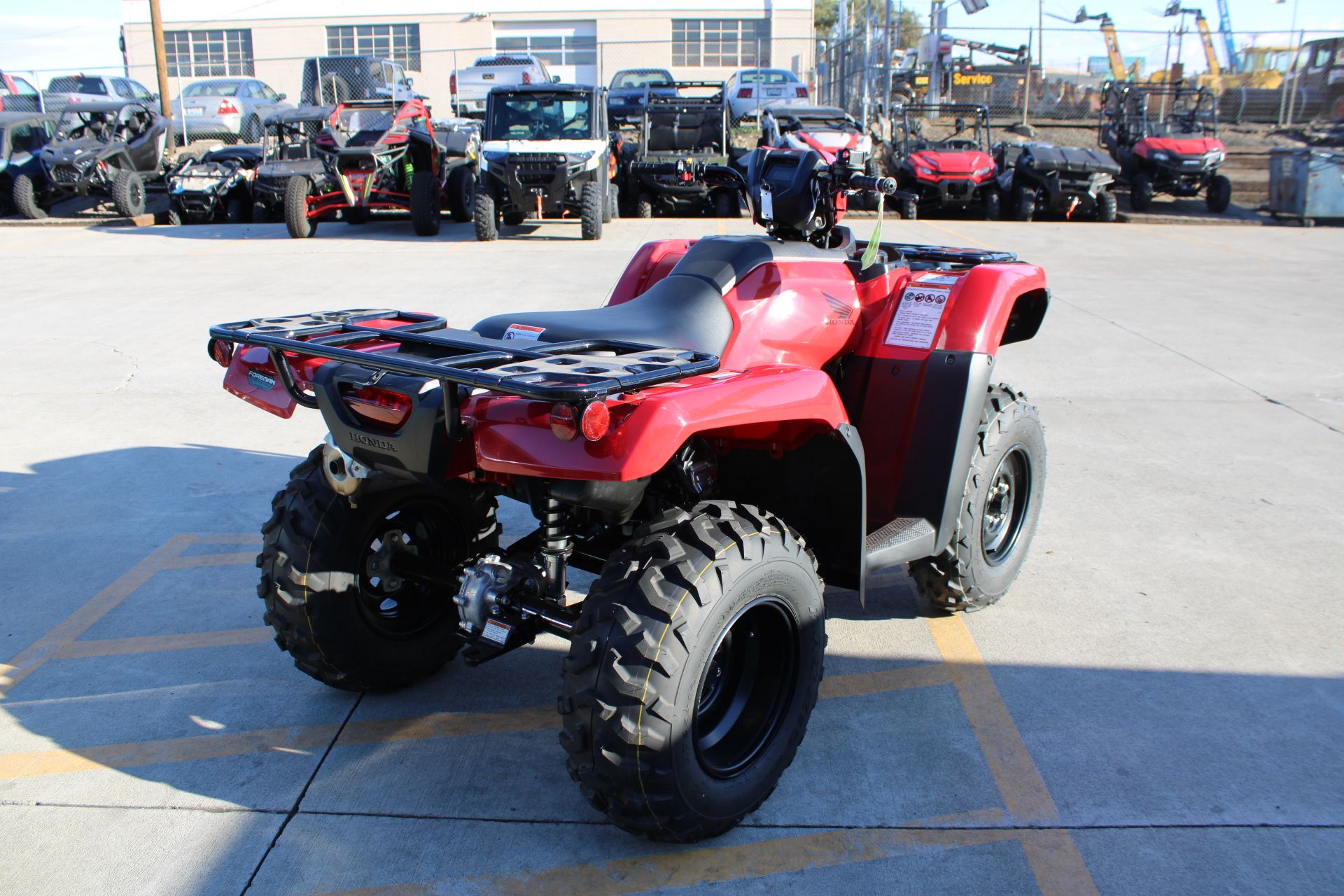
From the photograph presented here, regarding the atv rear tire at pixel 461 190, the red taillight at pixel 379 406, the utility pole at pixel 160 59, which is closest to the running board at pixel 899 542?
the red taillight at pixel 379 406

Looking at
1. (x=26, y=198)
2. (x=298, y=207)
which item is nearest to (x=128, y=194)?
(x=26, y=198)

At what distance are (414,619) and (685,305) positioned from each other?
138 cm

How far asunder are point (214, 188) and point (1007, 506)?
1637cm

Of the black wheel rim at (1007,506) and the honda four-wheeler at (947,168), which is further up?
the honda four-wheeler at (947,168)

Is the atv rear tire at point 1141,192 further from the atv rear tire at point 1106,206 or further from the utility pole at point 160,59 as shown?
the utility pole at point 160,59

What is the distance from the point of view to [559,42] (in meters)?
37.2

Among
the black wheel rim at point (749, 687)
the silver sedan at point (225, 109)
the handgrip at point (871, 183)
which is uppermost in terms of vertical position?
the silver sedan at point (225, 109)

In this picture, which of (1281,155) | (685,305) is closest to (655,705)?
(685,305)

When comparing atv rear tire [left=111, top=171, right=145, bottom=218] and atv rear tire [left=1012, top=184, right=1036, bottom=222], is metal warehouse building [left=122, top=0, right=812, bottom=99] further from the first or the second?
atv rear tire [left=111, top=171, right=145, bottom=218]

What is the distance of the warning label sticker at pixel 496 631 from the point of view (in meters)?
2.88

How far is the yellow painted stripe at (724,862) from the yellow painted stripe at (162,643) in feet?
5.19

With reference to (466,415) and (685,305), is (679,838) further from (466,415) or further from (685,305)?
(685,305)

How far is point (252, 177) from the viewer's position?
58.1 ft

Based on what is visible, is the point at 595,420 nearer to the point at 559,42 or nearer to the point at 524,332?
the point at 524,332
